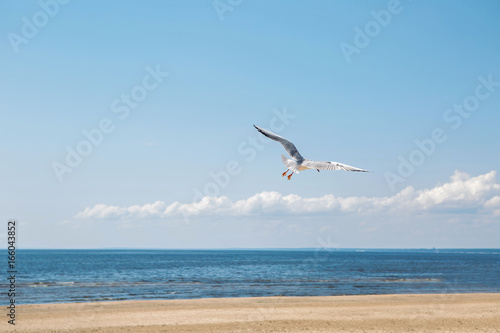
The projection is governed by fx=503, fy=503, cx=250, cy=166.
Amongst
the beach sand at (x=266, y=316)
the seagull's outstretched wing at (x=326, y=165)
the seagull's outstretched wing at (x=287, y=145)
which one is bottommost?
the beach sand at (x=266, y=316)

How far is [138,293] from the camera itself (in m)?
49.9

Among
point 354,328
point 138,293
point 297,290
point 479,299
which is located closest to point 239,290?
point 297,290

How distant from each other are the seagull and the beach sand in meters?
16.2

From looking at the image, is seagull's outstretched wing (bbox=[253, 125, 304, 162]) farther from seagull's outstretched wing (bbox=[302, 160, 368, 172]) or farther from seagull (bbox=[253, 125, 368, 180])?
seagull's outstretched wing (bbox=[302, 160, 368, 172])

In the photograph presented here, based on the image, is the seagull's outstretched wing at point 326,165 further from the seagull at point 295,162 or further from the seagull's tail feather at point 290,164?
the seagull's tail feather at point 290,164

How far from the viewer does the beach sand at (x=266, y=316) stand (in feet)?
88.1

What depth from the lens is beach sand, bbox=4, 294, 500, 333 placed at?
2686 centimetres

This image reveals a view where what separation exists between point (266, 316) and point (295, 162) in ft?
68.1

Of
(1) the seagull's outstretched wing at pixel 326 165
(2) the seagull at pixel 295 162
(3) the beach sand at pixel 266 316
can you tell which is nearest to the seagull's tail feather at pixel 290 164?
(2) the seagull at pixel 295 162

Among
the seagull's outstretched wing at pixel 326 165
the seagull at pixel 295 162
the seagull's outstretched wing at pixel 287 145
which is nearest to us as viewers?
the seagull's outstretched wing at pixel 326 165

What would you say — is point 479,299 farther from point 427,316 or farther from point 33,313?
point 33,313

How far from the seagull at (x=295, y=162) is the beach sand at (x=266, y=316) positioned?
53.1ft

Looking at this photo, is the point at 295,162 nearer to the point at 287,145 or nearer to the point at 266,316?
the point at 287,145

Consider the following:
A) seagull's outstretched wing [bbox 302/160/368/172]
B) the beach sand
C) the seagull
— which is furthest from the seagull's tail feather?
the beach sand
